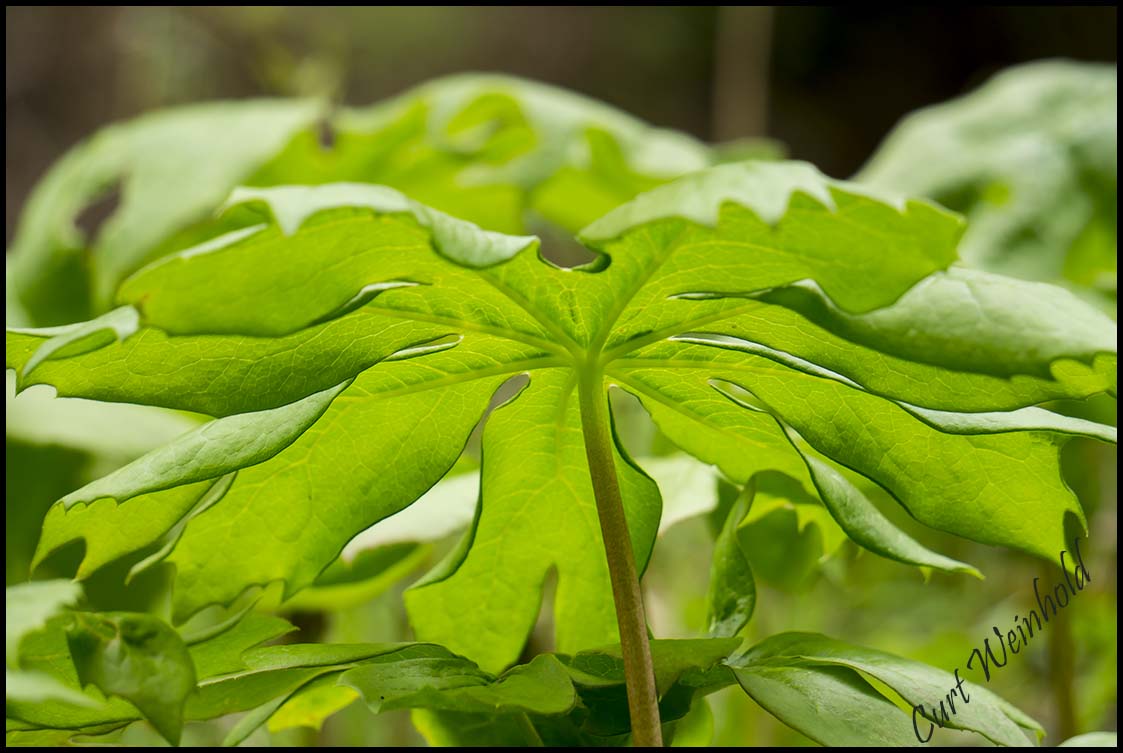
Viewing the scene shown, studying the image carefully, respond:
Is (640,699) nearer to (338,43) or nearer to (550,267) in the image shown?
(550,267)

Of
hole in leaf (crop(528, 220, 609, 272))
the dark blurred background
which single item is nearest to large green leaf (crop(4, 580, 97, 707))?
hole in leaf (crop(528, 220, 609, 272))

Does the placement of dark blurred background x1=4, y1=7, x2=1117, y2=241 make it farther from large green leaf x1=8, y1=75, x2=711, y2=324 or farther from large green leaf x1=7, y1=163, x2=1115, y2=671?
large green leaf x1=7, y1=163, x2=1115, y2=671

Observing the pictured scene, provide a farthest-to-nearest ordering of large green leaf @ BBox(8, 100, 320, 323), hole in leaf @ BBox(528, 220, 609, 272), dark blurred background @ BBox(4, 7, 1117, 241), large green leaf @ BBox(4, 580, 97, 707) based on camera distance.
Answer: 1. dark blurred background @ BBox(4, 7, 1117, 241)
2. hole in leaf @ BBox(528, 220, 609, 272)
3. large green leaf @ BBox(8, 100, 320, 323)
4. large green leaf @ BBox(4, 580, 97, 707)

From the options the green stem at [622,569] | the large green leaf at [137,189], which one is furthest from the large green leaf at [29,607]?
the large green leaf at [137,189]

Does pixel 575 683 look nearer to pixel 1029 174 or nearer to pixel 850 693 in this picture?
pixel 850 693

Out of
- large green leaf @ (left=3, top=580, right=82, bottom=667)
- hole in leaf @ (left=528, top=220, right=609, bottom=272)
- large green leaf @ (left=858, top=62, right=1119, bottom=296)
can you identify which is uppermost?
large green leaf @ (left=3, top=580, right=82, bottom=667)

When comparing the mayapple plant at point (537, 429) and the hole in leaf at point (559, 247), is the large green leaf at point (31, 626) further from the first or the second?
the hole in leaf at point (559, 247)

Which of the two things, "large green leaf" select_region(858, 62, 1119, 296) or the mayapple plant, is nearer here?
the mayapple plant
